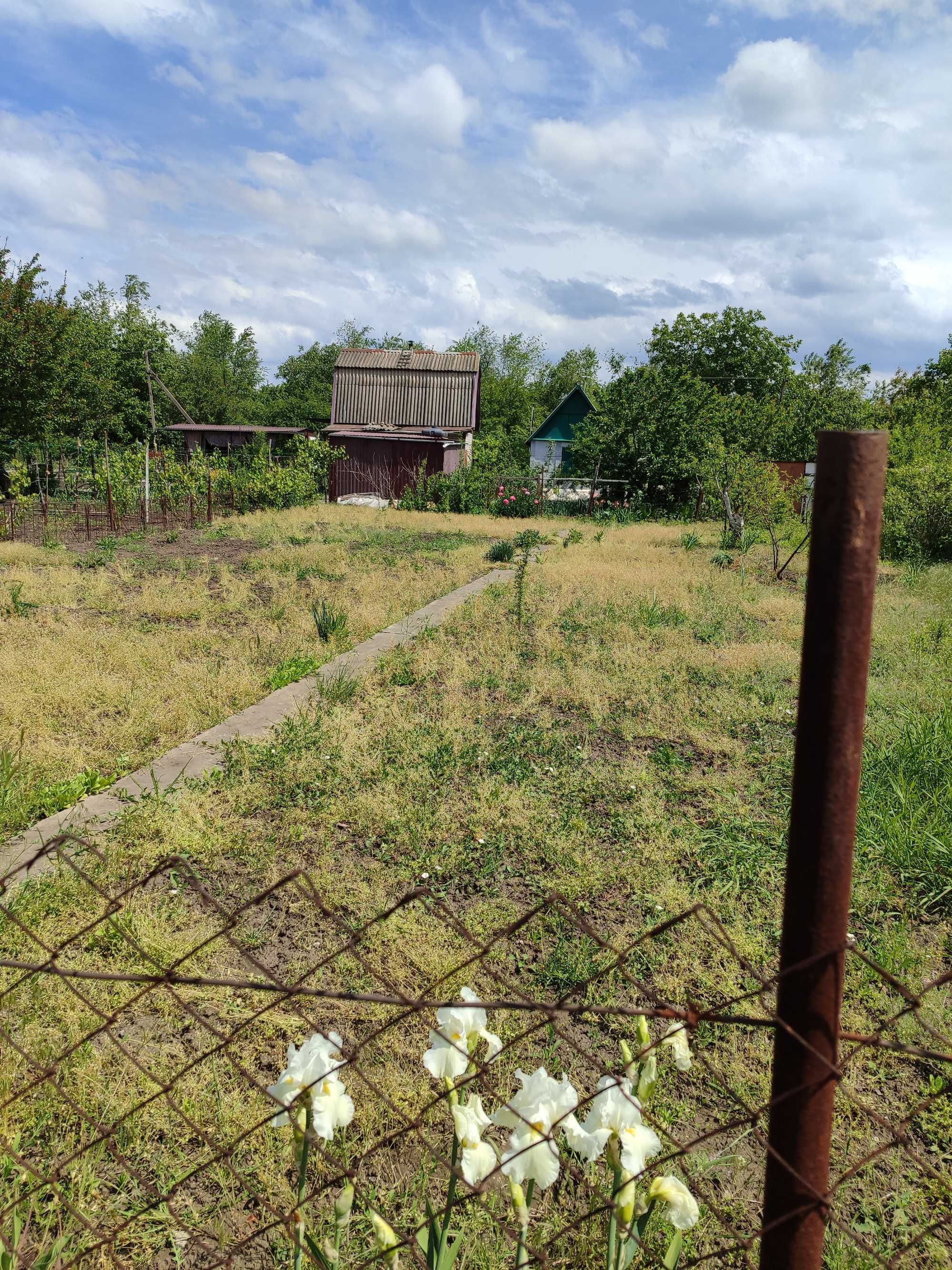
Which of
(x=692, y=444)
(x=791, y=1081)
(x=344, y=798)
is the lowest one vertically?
(x=344, y=798)

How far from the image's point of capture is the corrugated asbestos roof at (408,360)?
95.9ft

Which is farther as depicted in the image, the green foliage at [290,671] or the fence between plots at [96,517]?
the fence between plots at [96,517]

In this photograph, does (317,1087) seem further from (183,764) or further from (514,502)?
(514,502)

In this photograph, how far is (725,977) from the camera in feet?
9.08

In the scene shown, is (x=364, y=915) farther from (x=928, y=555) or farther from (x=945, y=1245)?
(x=928, y=555)

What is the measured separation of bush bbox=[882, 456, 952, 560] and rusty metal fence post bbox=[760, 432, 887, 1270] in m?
14.7

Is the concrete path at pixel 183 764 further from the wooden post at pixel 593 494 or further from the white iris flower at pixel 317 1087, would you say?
the wooden post at pixel 593 494

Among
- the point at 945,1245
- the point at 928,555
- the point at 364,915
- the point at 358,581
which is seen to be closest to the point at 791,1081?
the point at 945,1245

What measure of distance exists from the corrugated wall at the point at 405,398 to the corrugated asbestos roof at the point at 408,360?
0.16m

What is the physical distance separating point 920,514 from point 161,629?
13.1 m

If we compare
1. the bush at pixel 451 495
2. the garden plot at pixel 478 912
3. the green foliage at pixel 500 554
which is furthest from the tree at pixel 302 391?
the garden plot at pixel 478 912

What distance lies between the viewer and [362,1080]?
2.21m

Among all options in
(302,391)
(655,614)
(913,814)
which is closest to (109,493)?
(655,614)

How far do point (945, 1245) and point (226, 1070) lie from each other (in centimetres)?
188
